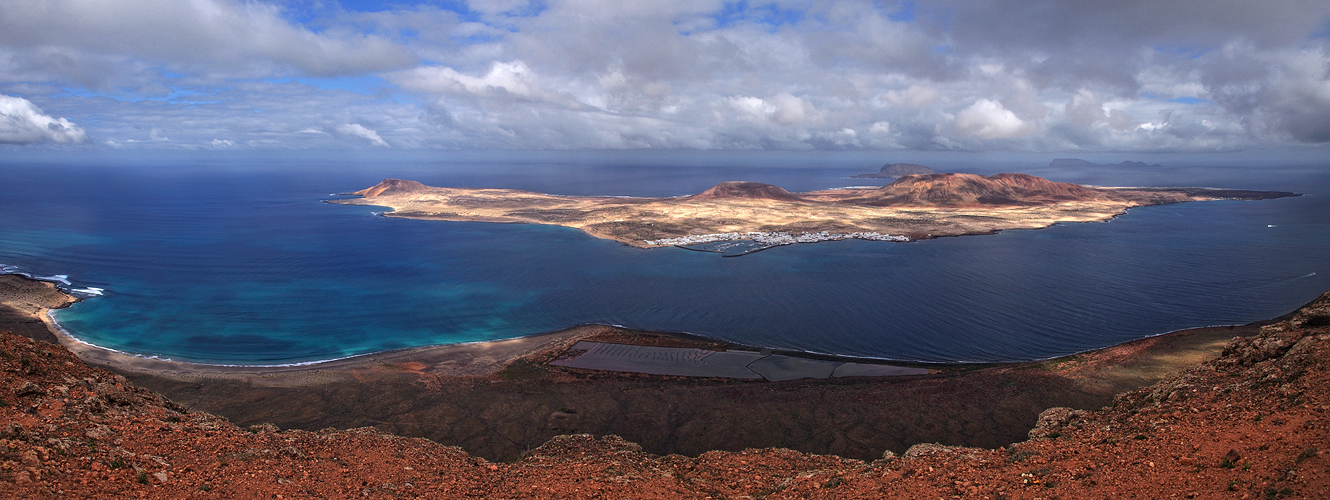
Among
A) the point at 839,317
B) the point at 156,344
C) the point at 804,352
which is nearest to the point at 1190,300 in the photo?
the point at 839,317

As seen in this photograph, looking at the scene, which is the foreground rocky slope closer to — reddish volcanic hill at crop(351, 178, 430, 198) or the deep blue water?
the deep blue water

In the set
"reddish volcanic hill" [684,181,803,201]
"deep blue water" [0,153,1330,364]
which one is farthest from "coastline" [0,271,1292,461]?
"reddish volcanic hill" [684,181,803,201]

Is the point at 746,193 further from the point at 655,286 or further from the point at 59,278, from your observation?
the point at 59,278

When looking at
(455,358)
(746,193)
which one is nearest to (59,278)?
(455,358)

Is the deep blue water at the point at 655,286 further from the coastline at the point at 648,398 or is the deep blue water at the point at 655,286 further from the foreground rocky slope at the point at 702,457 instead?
the foreground rocky slope at the point at 702,457

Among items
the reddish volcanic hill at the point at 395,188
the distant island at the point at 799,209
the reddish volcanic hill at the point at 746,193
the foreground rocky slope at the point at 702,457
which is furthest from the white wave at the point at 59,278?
the reddish volcanic hill at the point at 746,193
